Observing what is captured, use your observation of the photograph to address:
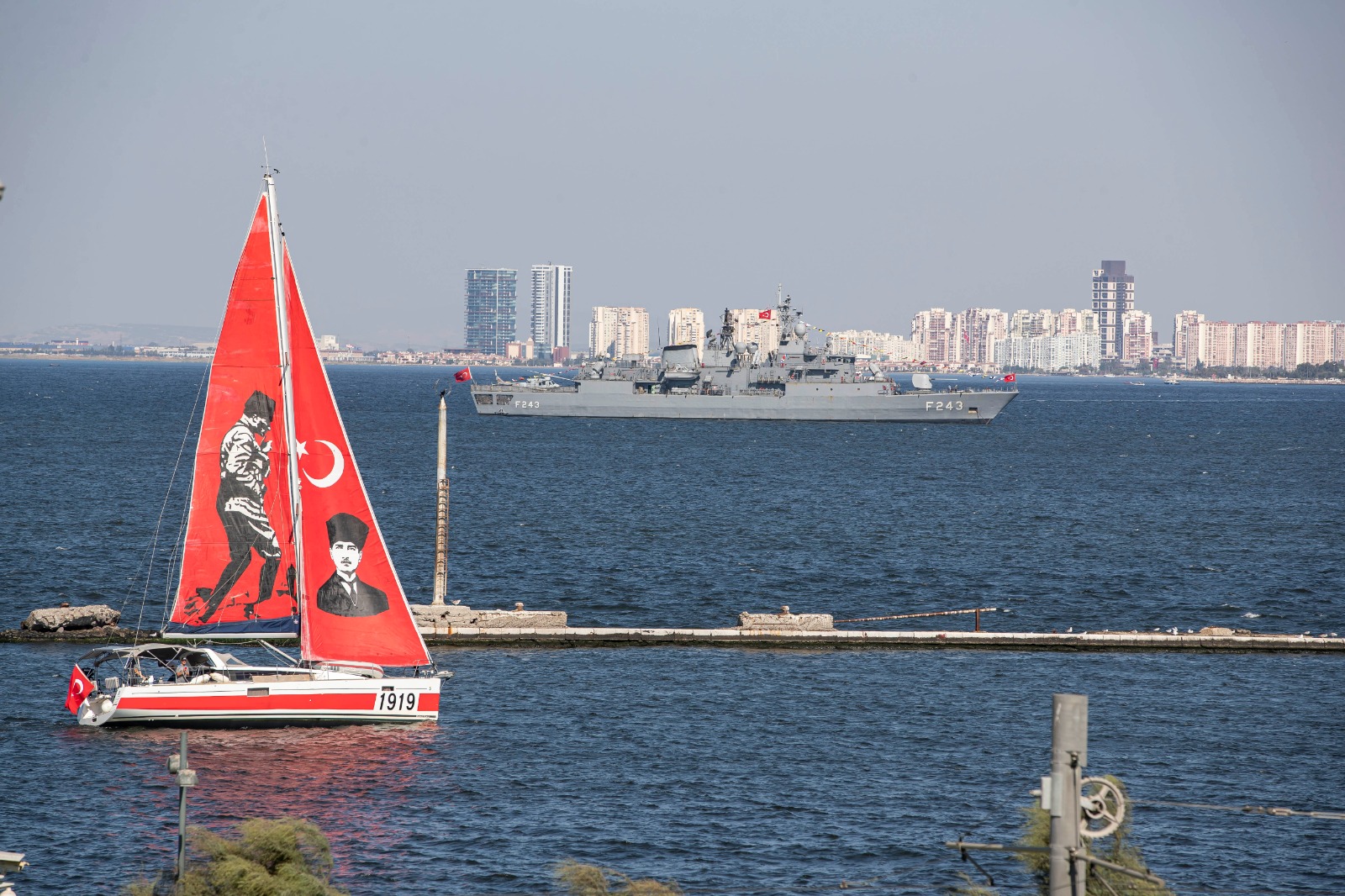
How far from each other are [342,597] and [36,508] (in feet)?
125

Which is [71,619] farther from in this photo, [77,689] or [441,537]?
[441,537]

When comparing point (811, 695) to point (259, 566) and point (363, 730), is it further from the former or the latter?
point (259, 566)

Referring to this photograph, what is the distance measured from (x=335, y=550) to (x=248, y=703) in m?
3.06

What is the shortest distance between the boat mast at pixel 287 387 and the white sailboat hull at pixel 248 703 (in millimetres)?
1313

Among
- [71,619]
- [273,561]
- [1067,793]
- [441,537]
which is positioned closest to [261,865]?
[1067,793]

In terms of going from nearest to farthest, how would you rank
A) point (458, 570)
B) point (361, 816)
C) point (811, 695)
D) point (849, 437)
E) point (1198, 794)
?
point (361, 816) → point (1198, 794) → point (811, 695) → point (458, 570) → point (849, 437)

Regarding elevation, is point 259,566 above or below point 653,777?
above

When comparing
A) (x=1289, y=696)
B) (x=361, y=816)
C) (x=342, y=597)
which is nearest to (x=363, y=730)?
(x=342, y=597)

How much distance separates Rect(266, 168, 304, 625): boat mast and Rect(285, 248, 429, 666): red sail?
130 millimetres

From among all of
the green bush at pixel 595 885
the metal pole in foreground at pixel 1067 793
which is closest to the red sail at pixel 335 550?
the green bush at pixel 595 885

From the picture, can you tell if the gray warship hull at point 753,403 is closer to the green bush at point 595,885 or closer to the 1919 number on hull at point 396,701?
the 1919 number on hull at point 396,701

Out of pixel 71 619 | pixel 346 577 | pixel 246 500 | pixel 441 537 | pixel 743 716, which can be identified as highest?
pixel 246 500

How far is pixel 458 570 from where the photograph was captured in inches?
1797

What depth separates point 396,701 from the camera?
25.5 m
